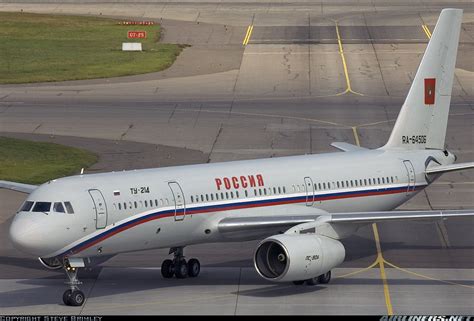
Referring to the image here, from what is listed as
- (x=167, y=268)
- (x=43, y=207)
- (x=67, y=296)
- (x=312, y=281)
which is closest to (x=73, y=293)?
(x=67, y=296)

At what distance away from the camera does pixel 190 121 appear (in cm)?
8500

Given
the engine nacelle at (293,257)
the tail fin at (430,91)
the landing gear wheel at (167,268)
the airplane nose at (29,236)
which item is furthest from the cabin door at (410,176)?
the airplane nose at (29,236)

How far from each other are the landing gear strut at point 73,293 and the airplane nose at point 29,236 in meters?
1.63

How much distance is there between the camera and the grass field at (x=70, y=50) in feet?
350

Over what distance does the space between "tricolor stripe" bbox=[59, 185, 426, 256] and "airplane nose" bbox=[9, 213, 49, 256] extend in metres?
1.22

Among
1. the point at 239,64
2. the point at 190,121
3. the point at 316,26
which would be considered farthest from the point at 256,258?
the point at 316,26

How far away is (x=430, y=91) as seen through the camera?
176 ft

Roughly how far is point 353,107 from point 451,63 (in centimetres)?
3738

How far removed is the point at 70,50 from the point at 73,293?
7778 centimetres

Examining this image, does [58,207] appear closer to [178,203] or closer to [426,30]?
[178,203]

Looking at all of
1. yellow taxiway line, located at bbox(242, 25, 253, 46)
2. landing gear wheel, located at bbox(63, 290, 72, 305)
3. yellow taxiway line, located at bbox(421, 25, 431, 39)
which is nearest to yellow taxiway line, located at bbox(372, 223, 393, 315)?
landing gear wheel, located at bbox(63, 290, 72, 305)

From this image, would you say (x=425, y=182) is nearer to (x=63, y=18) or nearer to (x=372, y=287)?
(x=372, y=287)

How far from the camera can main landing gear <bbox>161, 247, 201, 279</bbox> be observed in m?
46.4

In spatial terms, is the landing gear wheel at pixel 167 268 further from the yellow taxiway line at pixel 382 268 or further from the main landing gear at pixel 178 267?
the yellow taxiway line at pixel 382 268
